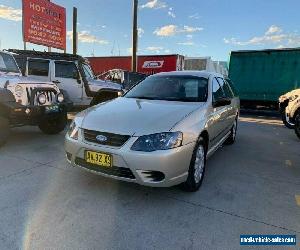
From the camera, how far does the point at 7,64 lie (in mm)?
6727

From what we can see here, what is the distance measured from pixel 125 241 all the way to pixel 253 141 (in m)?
5.58

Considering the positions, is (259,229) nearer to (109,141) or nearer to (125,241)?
(125,241)

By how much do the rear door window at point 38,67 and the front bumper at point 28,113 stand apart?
275cm

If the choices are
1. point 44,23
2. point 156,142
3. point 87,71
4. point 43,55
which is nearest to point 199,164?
point 156,142

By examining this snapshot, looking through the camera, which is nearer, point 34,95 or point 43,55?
point 34,95

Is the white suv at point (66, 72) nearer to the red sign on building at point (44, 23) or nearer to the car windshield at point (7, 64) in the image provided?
the car windshield at point (7, 64)

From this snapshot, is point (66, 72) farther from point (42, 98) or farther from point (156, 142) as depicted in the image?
point (156, 142)

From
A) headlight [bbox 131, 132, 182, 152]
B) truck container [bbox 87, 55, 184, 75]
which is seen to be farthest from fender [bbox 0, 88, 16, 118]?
truck container [bbox 87, 55, 184, 75]

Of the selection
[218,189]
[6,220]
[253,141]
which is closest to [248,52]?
[253,141]

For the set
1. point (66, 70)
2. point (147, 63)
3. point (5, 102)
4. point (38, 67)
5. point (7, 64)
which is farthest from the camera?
point (147, 63)

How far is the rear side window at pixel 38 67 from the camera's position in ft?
28.6

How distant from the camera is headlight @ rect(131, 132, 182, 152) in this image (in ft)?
11.0

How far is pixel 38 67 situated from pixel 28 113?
138 inches

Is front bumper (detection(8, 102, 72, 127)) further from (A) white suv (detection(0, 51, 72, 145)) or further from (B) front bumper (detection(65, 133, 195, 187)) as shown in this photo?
(B) front bumper (detection(65, 133, 195, 187))
